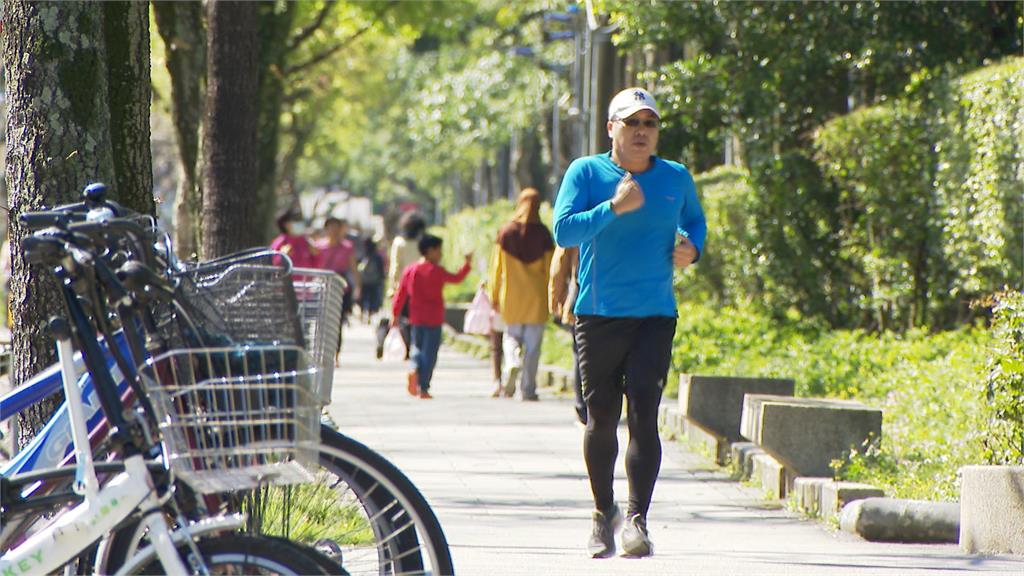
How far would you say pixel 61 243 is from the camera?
3922mm

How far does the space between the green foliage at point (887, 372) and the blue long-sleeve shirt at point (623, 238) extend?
224 centimetres

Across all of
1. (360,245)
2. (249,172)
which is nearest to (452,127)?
(360,245)

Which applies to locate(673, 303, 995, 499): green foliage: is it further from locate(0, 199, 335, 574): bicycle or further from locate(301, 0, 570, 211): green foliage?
locate(301, 0, 570, 211): green foliage

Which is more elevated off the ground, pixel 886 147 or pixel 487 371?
pixel 886 147

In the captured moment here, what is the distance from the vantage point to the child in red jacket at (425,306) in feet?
53.6

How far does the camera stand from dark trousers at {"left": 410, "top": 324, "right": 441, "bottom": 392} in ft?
53.4

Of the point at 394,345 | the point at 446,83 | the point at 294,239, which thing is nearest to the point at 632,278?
the point at 394,345

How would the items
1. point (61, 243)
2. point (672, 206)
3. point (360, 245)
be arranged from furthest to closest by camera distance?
point (360, 245), point (672, 206), point (61, 243)

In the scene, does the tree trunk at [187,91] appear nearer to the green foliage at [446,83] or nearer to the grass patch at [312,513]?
the green foliage at [446,83]

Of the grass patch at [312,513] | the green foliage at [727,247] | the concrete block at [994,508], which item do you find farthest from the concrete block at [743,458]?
the green foliage at [727,247]

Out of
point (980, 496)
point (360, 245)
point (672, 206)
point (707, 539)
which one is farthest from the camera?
point (360, 245)

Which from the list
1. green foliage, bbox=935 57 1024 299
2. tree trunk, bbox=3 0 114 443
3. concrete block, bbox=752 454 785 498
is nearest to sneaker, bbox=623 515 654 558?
tree trunk, bbox=3 0 114 443

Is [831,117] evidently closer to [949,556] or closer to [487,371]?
[487,371]

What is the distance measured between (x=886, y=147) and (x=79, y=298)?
44.8 feet
